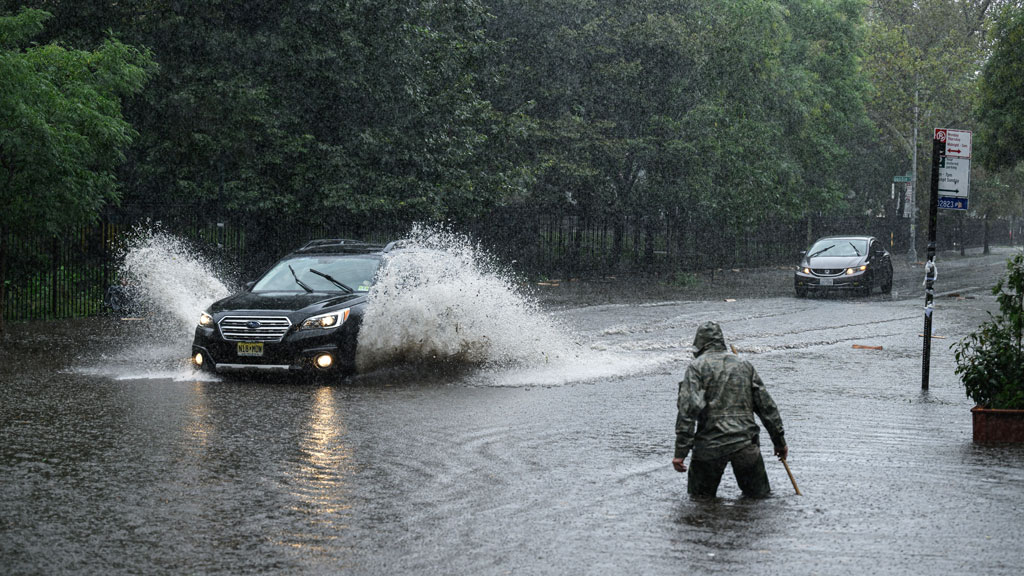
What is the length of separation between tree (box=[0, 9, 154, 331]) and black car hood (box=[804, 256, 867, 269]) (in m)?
18.5

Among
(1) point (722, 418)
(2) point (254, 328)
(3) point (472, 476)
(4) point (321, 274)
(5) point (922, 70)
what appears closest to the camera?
(1) point (722, 418)

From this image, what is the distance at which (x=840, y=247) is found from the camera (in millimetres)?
31578

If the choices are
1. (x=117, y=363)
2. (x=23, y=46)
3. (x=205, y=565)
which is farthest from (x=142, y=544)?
→ (x=23, y=46)

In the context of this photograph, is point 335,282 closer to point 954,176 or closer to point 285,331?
point 285,331

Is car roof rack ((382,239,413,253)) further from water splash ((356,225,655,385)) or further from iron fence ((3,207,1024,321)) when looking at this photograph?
iron fence ((3,207,1024,321))

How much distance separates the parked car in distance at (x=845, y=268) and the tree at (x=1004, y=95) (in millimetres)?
7554

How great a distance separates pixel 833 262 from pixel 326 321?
2047 centimetres

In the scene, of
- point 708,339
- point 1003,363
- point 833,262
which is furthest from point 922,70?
point 708,339

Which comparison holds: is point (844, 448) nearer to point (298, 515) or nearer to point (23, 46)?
point (298, 515)

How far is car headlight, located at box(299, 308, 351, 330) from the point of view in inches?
504

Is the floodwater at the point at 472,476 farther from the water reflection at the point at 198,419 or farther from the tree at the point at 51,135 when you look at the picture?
the tree at the point at 51,135

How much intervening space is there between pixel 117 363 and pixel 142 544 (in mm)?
9010

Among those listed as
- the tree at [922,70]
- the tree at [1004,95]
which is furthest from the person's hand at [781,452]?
the tree at [922,70]

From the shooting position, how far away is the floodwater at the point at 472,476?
598 centimetres
